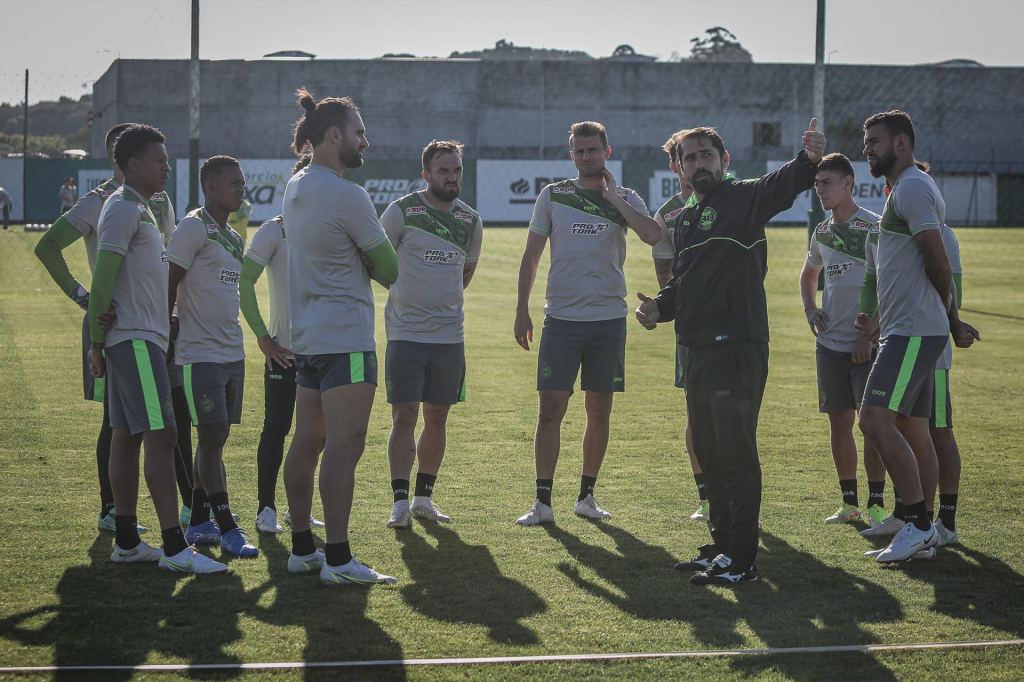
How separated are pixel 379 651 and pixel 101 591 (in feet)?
4.68

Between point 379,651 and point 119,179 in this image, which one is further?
point 119,179

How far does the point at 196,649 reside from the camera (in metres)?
3.96

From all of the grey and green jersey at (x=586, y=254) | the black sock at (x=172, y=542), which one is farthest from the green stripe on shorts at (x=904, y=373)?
the black sock at (x=172, y=542)

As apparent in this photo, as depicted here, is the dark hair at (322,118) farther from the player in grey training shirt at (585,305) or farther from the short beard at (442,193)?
the player in grey training shirt at (585,305)

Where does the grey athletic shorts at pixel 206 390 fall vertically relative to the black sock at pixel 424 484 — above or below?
above

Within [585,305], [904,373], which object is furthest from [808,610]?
[585,305]

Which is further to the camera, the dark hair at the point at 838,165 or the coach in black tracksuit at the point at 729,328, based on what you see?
the dark hair at the point at 838,165

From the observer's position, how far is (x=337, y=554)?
4.70m

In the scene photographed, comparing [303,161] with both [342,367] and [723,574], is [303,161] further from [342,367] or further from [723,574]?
[723,574]

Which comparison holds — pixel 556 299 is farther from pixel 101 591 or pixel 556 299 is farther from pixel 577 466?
pixel 101 591

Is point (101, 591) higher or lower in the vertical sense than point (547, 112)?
lower

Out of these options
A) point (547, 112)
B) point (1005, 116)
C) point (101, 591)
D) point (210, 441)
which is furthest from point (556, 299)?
point (1005, 116)

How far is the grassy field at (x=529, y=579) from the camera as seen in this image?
3.93 meters

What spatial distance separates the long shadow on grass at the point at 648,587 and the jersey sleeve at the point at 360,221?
5.81ft
